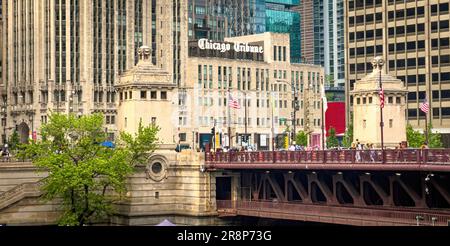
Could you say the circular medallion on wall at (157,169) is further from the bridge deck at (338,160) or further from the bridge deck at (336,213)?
the bridge deck at (336,213)

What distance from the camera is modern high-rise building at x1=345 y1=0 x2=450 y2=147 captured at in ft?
506

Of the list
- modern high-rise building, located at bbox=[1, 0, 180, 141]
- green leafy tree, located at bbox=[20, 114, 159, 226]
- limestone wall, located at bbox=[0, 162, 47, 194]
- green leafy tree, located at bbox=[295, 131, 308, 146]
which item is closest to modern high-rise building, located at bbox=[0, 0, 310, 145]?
modern high-rise building, located at bbox=[1, 0, 180, 141]

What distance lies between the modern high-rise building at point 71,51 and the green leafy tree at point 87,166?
8920 cm

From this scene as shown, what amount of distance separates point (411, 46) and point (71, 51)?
63297 millimetres

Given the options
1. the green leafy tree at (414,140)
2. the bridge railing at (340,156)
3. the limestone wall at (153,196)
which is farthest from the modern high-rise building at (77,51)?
the bridge railing at (340,156)

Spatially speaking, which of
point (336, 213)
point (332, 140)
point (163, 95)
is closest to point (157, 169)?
point (163, 95)

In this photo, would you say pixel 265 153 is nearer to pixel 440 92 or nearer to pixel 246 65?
pixel 440 92

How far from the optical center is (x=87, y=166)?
84.8 meters

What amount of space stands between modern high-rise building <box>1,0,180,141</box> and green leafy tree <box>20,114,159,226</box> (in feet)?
293

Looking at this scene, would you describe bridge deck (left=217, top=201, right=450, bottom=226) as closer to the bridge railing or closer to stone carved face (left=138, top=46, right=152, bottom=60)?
the bridge railing

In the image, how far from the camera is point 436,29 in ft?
506
